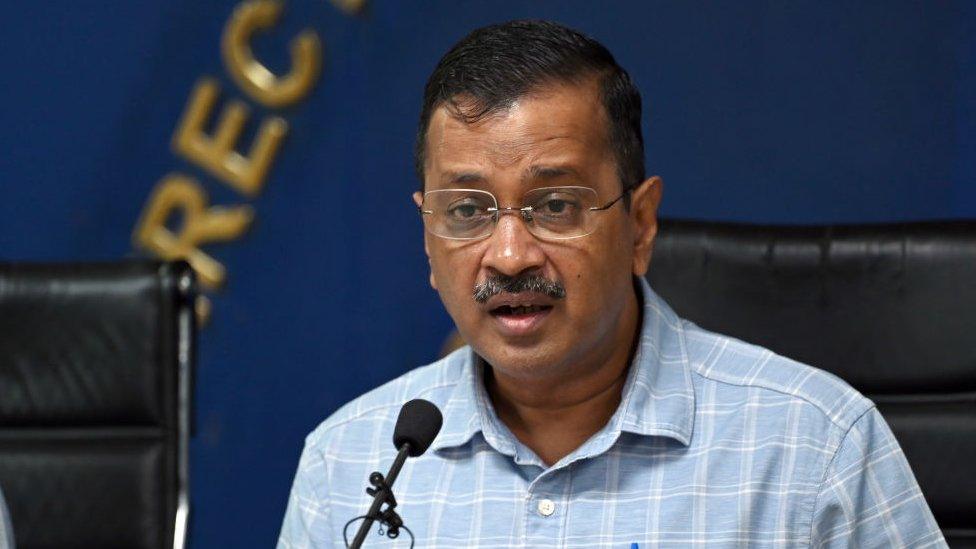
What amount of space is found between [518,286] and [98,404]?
37.7 inches

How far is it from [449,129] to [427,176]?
8 cm

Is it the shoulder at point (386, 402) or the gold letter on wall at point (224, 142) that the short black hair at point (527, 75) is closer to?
the shoulder at point (386, 402)

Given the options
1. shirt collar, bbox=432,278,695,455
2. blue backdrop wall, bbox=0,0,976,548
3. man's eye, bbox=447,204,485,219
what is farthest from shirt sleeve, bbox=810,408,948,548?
blue backdrop wall, bbox=0,0,976,548

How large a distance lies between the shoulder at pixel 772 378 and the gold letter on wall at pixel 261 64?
5.09 ft

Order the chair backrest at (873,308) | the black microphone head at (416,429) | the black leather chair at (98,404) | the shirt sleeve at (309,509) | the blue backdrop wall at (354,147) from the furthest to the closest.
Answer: the blue backdrop wall at (354,147)
the black leather chair at (98,404)
the chair backrest at (873,308)
the shirt sleeve at (309,509)
the black microphone head at (416,429)

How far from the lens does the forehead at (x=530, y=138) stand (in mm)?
1545

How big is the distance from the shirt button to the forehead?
1.30 ft

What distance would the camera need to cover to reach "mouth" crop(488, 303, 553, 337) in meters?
1.54

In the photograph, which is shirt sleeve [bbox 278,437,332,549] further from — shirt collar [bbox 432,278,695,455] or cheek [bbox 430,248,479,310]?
cheek [bbox 430,248,479,310]

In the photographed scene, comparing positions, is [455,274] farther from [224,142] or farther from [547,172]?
[224,142]

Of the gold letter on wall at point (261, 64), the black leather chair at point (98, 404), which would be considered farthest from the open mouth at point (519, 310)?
the gold letter on wall at point (261, 64)

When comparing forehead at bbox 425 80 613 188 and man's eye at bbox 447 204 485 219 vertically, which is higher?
forehead at bbox 425 80 613 188

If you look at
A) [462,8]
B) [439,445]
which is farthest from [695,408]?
[462,8]

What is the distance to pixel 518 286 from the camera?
1.53 metres
